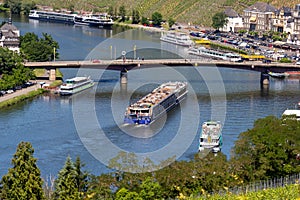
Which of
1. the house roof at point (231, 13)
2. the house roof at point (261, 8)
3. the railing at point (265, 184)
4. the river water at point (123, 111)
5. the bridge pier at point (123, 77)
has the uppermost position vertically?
the house roof at point (261, 8)

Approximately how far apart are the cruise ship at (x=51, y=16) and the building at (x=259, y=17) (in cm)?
1352

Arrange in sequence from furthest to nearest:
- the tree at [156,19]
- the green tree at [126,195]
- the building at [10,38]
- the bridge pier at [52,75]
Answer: the tree at [156,19] → the building at [10,38] → the bridge pier at [52,75] → the green tree at [126,195]

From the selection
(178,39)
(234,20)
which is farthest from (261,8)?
(178,39)

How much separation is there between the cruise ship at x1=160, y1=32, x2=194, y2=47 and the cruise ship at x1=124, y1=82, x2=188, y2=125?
16.1m

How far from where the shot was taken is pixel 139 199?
18.8m

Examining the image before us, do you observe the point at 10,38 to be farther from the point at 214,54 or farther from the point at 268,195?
the point at 268,195

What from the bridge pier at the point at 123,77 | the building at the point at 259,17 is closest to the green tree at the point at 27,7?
the building at the point at 259,17

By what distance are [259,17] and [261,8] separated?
0.63 meters

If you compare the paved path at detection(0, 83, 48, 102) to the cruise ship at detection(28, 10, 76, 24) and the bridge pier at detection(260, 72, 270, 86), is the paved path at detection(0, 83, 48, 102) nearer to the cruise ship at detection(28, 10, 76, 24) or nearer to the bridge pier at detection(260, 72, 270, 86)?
the bridge pier at detection(260, 72, 270, 86)

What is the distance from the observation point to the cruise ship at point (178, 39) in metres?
52.4

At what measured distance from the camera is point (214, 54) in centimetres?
4716

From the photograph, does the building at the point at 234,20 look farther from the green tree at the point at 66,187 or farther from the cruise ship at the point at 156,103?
the green tree at the point at 66,187

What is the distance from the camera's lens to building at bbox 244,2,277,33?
56594 mm

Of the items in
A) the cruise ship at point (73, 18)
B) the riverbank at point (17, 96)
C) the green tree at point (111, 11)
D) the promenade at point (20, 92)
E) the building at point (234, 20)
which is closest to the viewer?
the riverbank at point (17, 96)
